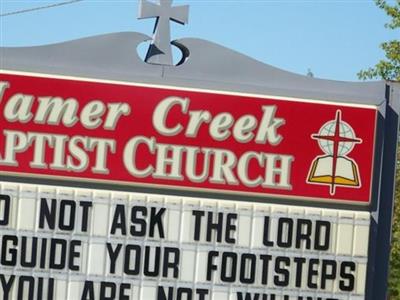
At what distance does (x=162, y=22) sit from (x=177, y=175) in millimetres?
1480

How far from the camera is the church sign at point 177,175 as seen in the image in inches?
373

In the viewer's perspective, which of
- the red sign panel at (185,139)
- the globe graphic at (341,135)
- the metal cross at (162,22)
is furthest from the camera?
the globe graphic at (341,135)

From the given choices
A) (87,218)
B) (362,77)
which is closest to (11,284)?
(87,218)

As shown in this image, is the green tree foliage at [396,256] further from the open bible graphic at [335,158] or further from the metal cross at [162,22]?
the metal cross at [162,22]

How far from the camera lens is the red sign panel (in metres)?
9.43

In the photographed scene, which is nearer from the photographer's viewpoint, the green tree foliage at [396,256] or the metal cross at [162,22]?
the metal cross at [162,22]

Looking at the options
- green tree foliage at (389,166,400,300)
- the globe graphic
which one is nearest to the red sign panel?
the globe graphic

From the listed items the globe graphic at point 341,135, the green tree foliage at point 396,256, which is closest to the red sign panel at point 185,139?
the globe graphic at point 341,135

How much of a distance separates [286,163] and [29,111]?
2.50 m

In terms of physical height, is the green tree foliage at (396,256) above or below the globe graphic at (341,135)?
below

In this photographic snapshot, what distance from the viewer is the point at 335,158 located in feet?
32.1

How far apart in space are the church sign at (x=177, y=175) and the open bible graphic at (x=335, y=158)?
1 cm

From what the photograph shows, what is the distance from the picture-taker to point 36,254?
9.48 metres

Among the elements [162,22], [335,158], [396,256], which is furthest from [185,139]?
[396,256]
